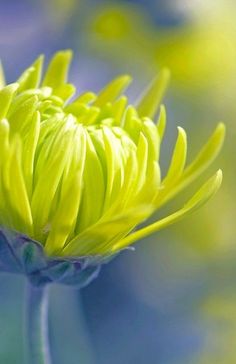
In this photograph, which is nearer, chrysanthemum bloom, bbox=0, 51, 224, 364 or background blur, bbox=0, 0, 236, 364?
chrysanthemum bloom, bbox=0, 51, 224, 364

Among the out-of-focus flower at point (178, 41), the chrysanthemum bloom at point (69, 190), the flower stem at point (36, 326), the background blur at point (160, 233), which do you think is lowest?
the background blur at point (160, 233)

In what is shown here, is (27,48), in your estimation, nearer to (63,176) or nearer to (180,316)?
(180,316)

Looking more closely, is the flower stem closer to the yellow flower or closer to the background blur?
the yellow flower

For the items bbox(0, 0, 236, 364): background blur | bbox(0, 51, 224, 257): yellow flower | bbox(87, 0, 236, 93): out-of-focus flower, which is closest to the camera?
bbox(0, 51, 224, 257): yellow flower

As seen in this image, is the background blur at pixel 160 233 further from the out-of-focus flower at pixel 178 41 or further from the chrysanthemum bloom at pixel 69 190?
the chrysanthemum bloom at pixel 69 190

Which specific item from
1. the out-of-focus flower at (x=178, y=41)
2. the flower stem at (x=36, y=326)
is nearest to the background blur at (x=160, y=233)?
the out-of-focus flower at (x=178, y=41)

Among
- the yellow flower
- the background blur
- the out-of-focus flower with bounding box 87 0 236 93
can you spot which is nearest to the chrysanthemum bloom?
the yellow flower

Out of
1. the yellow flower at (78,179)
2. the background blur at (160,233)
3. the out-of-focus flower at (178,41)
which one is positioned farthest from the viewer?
the out-of-focus flower at (178,41)

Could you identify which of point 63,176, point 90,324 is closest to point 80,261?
point 63,176
